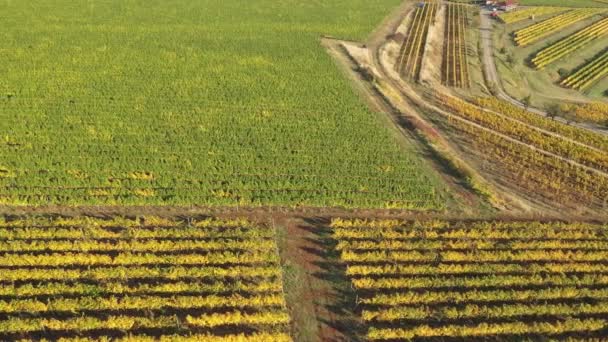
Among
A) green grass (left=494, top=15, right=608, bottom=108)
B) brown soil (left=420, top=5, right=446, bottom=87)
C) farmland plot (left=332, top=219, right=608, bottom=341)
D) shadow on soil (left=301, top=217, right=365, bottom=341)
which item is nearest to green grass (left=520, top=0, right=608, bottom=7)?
green grass (left=494, top=15, right=608, bottom=108)

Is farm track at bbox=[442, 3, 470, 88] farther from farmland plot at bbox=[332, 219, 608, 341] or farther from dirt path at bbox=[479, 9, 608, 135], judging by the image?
farmland plot at bbox=[332, 219, 608, 341]

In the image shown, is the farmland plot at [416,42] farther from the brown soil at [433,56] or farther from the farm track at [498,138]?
the farm track at [498,138]

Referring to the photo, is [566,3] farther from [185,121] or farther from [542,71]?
[185,121]

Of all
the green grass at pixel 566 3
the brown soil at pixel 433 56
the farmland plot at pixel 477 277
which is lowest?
the farmland plot at pixel 477 277

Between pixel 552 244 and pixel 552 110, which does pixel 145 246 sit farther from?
pixel 552 110

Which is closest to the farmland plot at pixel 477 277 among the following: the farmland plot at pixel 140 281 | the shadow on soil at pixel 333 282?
the shadow on soil at pixel 333 282

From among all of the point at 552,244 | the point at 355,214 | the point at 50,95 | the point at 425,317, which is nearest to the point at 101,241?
the point at 355,214
